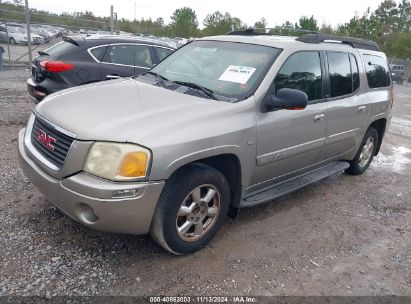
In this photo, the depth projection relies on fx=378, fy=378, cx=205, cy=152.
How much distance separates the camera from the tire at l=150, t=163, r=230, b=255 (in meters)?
2.89

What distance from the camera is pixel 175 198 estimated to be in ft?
9.48

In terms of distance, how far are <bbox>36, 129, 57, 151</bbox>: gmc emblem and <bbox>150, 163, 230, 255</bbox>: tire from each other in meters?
0.95

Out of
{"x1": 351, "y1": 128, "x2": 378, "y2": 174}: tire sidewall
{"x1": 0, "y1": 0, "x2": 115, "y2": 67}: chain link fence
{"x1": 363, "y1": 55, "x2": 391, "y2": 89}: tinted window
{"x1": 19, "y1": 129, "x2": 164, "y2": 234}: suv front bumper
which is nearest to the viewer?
{"x1": 19, "y1": 129, "x2": 164, "y2": 234}: suv front bumper

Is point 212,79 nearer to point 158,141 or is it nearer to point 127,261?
point 158,141

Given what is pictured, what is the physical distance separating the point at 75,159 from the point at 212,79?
159 centimetres

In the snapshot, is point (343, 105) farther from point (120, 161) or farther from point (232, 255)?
point (120, 161)

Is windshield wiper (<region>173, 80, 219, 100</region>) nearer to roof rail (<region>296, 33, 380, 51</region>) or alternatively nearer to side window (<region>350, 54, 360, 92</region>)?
roof rail (<region>296, 33, 380, 51</region>)

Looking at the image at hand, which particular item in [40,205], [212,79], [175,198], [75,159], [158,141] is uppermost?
[212,79]

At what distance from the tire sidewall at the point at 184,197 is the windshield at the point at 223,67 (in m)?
0.74

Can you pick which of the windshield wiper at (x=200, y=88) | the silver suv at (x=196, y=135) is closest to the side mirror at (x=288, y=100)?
the silver suv at (x=196, y=135)

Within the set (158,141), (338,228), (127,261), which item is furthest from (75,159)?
(338,228)

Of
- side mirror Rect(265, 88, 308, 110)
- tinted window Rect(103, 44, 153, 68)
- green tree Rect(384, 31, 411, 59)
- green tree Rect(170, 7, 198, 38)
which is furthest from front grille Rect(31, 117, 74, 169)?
green tree Rect(384, 31, 411, 59)

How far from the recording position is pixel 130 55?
705 centimetres

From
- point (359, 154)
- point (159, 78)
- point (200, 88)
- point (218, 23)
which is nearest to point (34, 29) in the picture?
point (218, 23)
